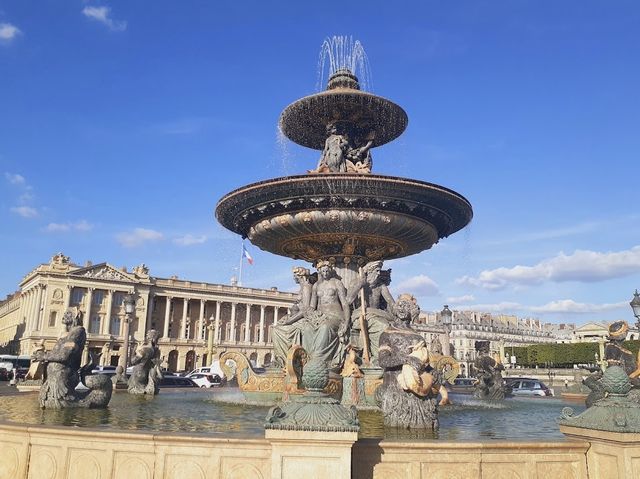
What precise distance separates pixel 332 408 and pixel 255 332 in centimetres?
10256

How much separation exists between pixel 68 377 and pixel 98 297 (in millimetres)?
88780

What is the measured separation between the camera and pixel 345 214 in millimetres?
12344

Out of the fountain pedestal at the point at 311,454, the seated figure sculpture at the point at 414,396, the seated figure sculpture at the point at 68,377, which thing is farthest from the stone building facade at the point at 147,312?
the fountain pedestal at the point at 311,454

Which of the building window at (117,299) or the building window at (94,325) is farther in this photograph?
the building window at (117,299)

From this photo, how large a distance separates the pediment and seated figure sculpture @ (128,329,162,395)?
81.2 m

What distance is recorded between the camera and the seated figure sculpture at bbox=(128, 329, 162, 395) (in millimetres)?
14062

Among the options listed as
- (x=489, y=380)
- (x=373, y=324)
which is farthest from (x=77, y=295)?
(x=373, y=324)

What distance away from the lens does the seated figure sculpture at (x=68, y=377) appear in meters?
8.68

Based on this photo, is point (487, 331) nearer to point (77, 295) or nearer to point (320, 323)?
point (77, 295)

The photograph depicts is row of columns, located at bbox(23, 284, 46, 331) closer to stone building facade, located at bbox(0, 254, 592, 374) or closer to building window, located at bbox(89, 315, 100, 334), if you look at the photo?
stone building facade, located at bbox(0, 254, 592, 374)

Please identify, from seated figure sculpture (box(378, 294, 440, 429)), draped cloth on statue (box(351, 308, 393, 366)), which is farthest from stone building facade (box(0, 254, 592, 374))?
seated figure sculpture (box(378, 294, 440, 429))

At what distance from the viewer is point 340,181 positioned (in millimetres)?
11664

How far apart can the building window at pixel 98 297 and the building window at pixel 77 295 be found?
2.31 meters

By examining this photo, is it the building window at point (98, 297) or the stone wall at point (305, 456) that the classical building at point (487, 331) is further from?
the stone wall at point (305, 456)
